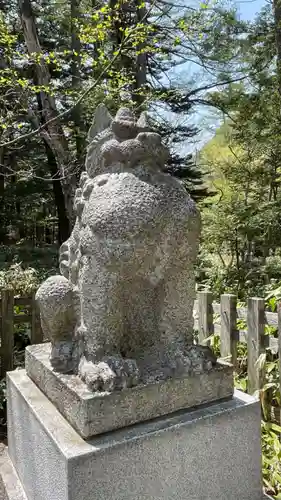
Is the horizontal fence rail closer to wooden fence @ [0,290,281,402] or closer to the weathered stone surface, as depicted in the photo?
wooden fence @ [0,290,281,402]

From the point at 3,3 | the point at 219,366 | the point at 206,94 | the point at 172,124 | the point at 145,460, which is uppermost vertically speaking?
the point at 3,3

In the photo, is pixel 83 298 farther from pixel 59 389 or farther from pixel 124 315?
pixel 59 389

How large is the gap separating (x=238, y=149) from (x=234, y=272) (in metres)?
2.67

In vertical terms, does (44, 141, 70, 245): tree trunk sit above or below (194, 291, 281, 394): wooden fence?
above

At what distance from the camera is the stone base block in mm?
1301

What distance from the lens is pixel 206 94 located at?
800 centimetres

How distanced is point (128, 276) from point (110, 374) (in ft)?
1.24

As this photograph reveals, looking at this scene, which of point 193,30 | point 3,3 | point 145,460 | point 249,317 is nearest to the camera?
point 145,460

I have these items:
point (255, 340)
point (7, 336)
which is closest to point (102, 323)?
point (255, 340)

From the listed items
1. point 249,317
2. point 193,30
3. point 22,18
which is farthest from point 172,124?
point 249,317

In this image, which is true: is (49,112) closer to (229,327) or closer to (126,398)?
(229,327)

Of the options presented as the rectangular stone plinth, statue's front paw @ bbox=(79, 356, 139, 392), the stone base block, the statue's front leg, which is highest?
the statue's front leg

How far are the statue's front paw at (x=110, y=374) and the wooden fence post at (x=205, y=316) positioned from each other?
5.41ft

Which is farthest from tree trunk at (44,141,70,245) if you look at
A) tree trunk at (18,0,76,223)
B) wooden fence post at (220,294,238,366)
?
wooden fence post at (220,294,238,366)
